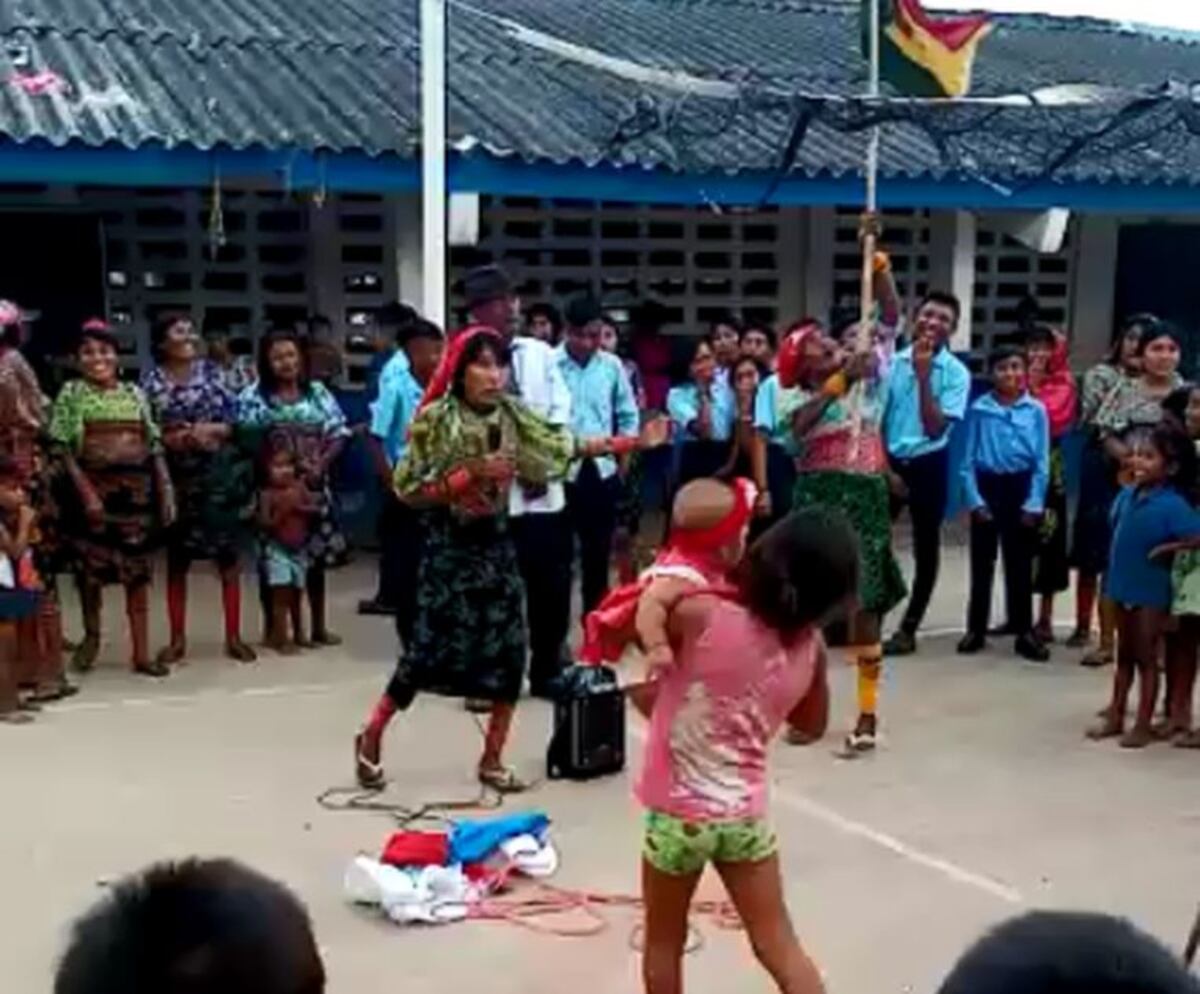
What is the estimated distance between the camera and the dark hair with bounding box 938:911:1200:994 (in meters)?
1.27

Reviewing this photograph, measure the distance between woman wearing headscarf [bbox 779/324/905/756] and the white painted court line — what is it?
0.55 m

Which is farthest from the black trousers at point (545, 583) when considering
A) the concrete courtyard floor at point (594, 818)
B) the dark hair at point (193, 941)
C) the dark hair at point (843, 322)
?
the dark hair at point (193, 941)

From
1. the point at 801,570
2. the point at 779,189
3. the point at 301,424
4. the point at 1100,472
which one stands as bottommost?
the point at 1100,472

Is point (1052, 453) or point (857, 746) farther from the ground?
point (1052, 453)

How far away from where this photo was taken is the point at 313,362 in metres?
8.20

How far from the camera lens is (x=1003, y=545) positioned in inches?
298

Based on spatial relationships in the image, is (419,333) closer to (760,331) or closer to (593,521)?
(593,521)

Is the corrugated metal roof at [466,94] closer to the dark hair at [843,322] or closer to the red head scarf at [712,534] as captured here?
the dark hair at [843,322]

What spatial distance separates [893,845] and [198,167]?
17.2ft

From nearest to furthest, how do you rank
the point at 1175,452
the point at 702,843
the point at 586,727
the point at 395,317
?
the point at 702,843, the point at 586,727, the point at 1175,452, the point at 395,317

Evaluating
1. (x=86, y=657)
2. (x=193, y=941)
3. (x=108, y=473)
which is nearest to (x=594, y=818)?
(x=108, y=473)

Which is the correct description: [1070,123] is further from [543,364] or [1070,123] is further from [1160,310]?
[543,364]

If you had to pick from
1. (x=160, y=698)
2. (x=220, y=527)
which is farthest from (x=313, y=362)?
(x=160, y=698)

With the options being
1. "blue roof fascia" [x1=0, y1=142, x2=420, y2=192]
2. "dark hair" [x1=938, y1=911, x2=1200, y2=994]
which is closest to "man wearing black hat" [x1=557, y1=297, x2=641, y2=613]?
"blue roof fascia" [x1=0, y1=142, x2=420, y2=192]
